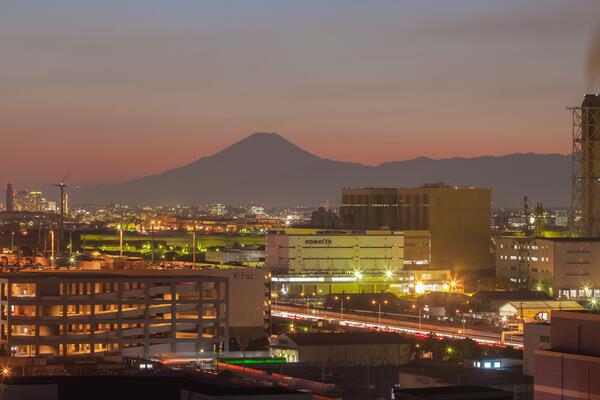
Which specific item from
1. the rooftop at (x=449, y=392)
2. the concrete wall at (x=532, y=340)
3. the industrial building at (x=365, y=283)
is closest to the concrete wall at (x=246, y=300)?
the concrete wall at (x=532, y=340)

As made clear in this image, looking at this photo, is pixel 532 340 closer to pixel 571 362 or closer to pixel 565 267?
pixel 571 362

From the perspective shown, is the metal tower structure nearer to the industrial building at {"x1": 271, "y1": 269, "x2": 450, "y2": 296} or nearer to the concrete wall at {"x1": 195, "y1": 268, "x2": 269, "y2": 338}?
the industrial building at {"x1": 271, "y1": 269, "x2": 450, "y2": 296}

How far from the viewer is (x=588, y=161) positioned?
55156 mm

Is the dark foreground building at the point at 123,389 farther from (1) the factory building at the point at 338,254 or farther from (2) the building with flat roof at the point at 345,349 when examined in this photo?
(1) the factory building at the point at 338,254

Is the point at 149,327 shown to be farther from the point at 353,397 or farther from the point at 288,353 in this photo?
the point at 353,397

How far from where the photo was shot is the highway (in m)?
38.2

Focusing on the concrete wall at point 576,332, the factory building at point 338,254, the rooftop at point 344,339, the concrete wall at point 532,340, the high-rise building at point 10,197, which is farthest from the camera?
the high-rise building at point 10,197

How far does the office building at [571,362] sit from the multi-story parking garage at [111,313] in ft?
61.9

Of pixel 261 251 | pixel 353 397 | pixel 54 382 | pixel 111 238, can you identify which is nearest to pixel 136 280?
pixel 353 397

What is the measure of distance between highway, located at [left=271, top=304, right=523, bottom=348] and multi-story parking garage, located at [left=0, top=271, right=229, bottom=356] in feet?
16.8

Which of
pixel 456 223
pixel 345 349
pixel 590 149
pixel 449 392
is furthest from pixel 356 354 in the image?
pixel 456 223

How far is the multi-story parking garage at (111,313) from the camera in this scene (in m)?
35.4

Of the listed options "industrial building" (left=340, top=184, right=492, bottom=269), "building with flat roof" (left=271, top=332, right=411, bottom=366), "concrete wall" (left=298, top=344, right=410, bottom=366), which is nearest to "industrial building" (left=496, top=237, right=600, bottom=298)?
"industrial building" (left=340, top=184, right=492, bottom=269)

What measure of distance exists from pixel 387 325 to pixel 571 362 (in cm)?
2491
